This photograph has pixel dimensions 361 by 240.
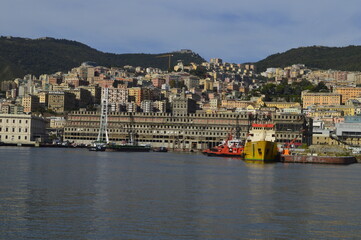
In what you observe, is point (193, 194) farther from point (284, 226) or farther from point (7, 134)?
point (7, 134)

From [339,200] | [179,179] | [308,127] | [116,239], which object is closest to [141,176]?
[179,179]

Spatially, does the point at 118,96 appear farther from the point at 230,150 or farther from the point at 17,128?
the point at 230,150

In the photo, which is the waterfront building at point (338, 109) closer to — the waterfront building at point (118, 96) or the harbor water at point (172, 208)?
the waterfront building at point (118, 96)

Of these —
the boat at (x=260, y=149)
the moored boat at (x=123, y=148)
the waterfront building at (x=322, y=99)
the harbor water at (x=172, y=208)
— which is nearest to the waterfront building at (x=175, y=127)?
the moored boat at (x=123, y=148)

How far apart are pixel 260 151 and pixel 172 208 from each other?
46481mm

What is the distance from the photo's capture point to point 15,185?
37.4 m

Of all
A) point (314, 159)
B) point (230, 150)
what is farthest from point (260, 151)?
point (230, 150)

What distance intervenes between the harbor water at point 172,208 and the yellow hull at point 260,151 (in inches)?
1148

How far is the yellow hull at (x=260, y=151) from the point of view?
246 ft

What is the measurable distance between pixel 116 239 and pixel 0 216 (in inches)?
223

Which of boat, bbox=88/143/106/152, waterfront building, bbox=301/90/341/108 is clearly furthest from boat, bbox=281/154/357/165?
waterfront building, bbox=301/90/341/108

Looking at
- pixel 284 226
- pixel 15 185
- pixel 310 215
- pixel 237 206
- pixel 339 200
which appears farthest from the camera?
pixel 15 185

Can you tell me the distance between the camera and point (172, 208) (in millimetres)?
29922

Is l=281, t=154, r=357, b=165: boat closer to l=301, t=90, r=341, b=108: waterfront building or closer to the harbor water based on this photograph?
the harbor water
